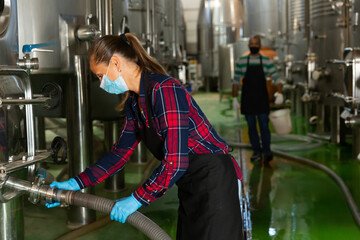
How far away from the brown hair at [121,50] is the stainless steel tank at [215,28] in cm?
1027

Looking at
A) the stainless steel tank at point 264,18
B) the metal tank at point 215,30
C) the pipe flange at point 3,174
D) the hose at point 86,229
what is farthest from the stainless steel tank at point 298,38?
the pipe flange at point 3,174

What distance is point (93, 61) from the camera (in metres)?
1.77

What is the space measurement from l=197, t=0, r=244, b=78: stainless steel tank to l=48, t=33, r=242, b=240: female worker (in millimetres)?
10228

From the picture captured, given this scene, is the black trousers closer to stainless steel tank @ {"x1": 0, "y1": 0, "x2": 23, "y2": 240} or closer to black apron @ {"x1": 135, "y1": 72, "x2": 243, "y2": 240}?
black apron @ {"x1": 135, "y1": 72, "x2": 243, "y2": 240}

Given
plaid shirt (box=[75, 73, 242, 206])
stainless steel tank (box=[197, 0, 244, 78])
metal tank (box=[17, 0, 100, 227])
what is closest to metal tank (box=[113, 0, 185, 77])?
metal tank (box=[17, 0, 100, 227])

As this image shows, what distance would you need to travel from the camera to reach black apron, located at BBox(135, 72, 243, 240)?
72.6 inches

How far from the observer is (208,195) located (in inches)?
72.5

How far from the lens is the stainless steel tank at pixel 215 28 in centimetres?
1199

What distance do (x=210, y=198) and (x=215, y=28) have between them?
10.9 metres

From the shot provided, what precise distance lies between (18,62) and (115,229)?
1617mm

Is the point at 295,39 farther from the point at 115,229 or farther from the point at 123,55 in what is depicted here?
the point at 123,55

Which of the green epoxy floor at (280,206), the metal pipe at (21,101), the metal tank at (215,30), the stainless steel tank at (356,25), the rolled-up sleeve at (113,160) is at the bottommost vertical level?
the green epoxy floor at (280,206)

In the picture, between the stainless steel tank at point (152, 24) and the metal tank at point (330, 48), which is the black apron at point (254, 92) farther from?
the stainless steel tank at point (152, 24)

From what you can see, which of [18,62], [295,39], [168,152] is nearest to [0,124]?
[18,62]
